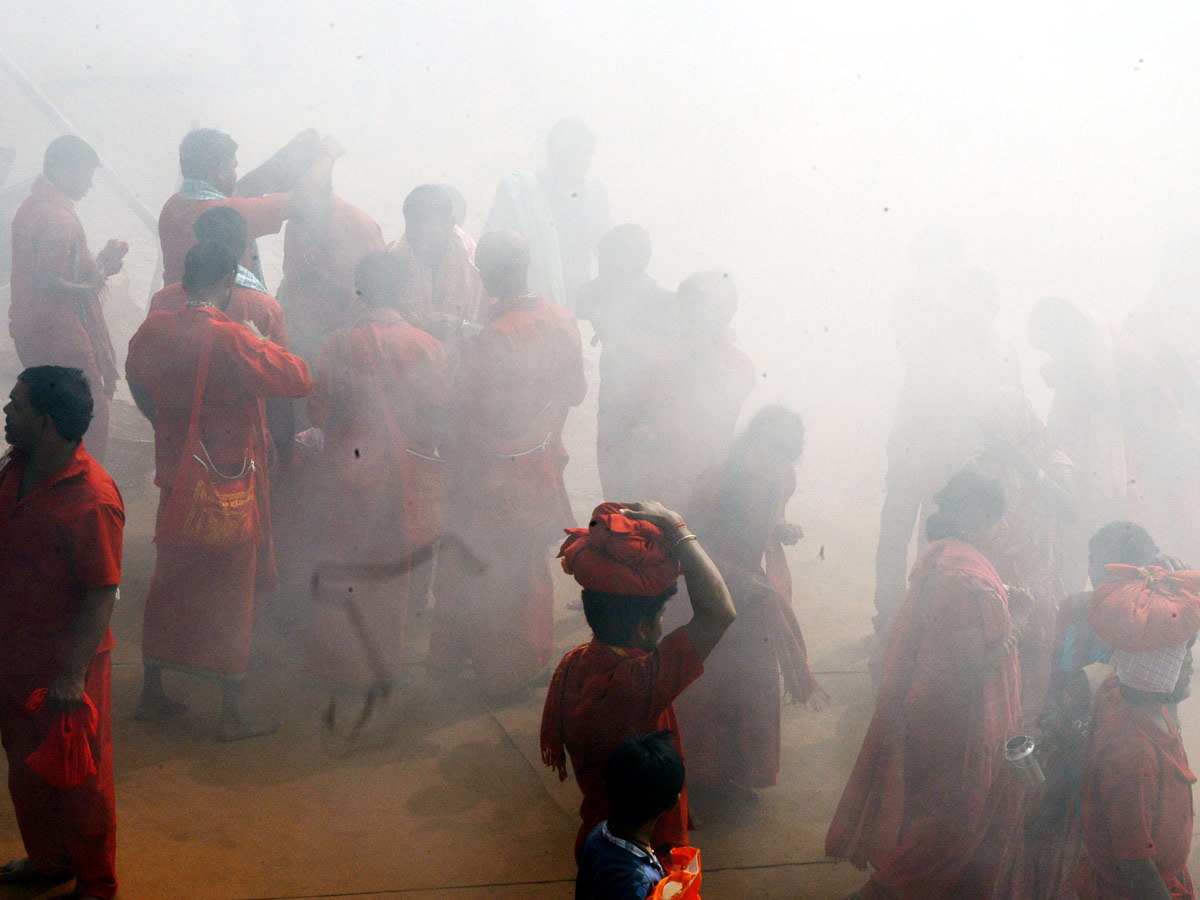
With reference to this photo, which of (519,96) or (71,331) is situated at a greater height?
(519,96)

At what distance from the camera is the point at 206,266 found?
3283mm

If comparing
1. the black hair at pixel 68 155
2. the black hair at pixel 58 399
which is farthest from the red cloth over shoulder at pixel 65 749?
the black hair at pixel 68 155

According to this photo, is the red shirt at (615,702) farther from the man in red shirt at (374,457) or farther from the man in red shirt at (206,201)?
the man in red shirt at (206,201)

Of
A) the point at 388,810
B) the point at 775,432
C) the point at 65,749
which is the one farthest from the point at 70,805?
the point at 775,432

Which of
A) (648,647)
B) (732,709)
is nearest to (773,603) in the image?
(732,709)

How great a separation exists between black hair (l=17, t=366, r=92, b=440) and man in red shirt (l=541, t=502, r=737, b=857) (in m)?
1.26

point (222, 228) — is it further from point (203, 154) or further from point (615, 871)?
point (615, 871)

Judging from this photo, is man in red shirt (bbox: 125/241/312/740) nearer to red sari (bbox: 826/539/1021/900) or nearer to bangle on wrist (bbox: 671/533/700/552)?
bangle on wrist (bbox: 671/533/700/552)

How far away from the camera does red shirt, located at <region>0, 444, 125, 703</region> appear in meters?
2.40

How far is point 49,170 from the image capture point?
4648mm

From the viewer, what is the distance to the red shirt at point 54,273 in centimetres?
457

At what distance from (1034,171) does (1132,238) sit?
108 cm

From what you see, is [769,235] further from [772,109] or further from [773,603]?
[773,603]

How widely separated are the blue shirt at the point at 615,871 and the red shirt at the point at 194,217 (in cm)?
302
